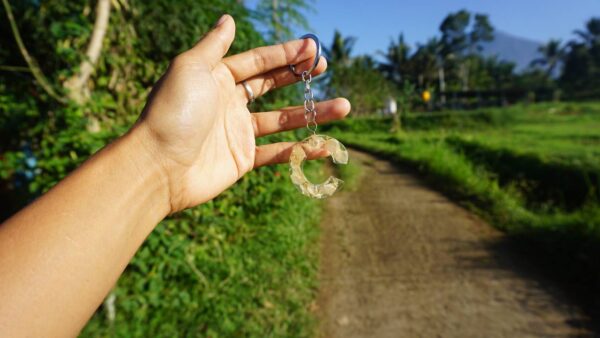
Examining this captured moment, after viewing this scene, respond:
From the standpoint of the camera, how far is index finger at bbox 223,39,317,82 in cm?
174

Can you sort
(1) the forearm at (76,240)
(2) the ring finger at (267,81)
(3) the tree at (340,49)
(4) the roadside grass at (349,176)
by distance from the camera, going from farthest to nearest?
(3) the tree at (340,49), (4) the roadside grass at (349,176), (2) the ring finger at (267,81), (1) the forearm at (76,240)

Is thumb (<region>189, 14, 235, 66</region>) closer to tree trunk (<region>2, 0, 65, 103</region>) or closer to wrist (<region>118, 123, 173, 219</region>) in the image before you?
wrist (<region>118, 123, 173, 219</region>)

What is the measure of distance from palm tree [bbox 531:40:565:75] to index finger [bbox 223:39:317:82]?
67981 millimetres

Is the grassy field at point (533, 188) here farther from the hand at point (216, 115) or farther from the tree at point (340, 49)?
the tree at point (340, 49)

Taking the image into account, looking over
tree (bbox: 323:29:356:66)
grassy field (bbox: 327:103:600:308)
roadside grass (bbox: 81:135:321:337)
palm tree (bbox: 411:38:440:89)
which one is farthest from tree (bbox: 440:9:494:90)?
roadside grass (bbox: 81:135:321:337)

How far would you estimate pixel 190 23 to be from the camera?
9.73ft

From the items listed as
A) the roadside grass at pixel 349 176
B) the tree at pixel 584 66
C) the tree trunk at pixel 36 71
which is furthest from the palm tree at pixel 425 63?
the tree trunk at pixel 36 71

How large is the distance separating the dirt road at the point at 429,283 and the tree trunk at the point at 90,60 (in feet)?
8.39

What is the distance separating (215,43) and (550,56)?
7177cm

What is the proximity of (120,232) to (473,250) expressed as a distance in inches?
171

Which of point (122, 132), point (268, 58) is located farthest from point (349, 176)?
point (268, 58)

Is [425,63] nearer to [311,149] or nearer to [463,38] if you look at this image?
[463,38]

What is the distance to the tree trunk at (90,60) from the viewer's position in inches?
100

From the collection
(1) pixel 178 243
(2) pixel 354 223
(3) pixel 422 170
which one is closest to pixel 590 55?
(3) pixel 422 170
